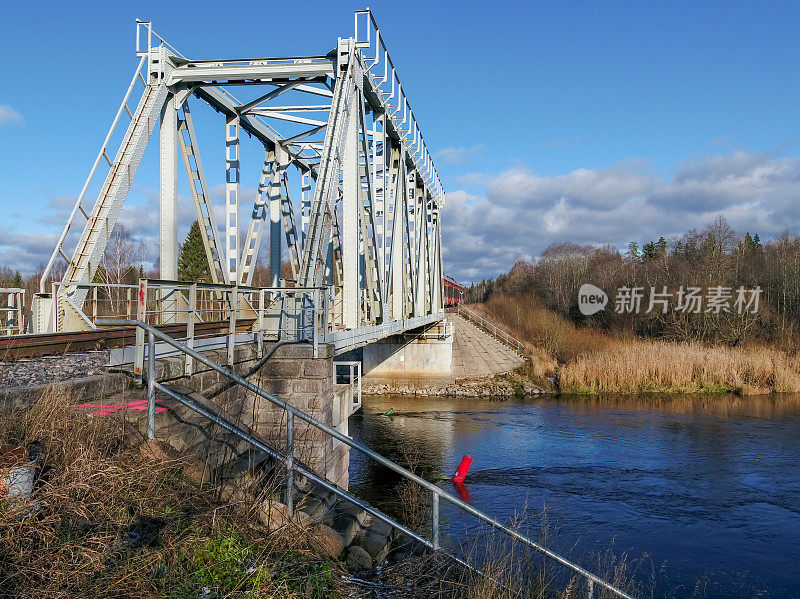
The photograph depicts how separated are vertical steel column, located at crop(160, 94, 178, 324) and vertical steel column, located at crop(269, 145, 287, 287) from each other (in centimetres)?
519

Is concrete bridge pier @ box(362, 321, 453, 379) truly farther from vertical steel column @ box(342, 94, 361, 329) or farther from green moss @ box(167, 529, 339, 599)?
green moss @ box(167, 529, 339, 599)

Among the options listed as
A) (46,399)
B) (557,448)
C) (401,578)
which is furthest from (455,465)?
(46,399)

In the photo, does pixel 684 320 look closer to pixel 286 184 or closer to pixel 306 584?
pixel 286 184

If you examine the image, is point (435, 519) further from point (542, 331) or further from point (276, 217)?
point (542, 331)

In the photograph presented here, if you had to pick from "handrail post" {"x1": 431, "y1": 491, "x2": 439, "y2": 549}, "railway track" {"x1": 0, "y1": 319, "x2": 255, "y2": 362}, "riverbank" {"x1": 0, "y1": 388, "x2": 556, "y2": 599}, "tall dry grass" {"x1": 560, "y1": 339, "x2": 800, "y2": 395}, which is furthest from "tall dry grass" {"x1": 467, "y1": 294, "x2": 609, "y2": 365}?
"riverbank" {"x1": 0, "y1": 388, "x2": 556, "y2": 599}

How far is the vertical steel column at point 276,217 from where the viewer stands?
2042 centimetres

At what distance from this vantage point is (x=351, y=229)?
14727mm

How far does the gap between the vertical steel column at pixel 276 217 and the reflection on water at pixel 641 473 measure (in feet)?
22.6

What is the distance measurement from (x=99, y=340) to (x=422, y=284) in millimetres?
21446

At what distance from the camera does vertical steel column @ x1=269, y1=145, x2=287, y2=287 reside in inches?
804
